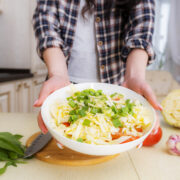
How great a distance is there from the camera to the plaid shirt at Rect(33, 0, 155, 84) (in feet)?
3.78

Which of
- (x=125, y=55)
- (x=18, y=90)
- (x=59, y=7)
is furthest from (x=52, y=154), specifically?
(x=18, y=90)

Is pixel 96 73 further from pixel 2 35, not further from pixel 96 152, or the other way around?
pixel 2 35

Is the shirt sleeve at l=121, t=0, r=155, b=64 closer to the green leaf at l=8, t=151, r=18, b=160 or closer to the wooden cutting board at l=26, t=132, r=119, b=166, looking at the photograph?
the wooden cutting board at l=26, t=132, r=119, b=166

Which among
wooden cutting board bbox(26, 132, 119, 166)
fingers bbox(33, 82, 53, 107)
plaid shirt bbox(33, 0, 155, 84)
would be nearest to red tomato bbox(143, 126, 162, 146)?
wooden cutting board bbox(26, 132, 119, 166)

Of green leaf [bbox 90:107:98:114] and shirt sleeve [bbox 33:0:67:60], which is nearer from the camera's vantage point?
green leaf [bbox 90:107:98:114]

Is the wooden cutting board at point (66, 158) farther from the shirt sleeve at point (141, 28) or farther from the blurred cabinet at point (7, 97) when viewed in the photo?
the blurred cabinet at point (7, 97)

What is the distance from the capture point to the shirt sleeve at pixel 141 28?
112 cm

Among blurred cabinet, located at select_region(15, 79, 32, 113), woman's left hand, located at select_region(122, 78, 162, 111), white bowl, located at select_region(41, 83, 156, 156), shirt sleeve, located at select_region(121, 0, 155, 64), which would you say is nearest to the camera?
white bowl, located at select_region(41, 83, 156, 156)

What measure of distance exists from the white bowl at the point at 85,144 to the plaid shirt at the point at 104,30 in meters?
0.36

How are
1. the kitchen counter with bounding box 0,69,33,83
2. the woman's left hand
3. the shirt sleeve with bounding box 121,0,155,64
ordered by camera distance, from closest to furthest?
1. the woman's left hand
2. the shirt sleeve with bounding box 121,0,155,64
3. the kitchen counter with bounding box 0,69,33,83

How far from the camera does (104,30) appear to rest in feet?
4.16

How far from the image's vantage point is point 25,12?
2.61 m

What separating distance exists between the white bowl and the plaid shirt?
0.36 m

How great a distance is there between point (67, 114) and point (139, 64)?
50cm
